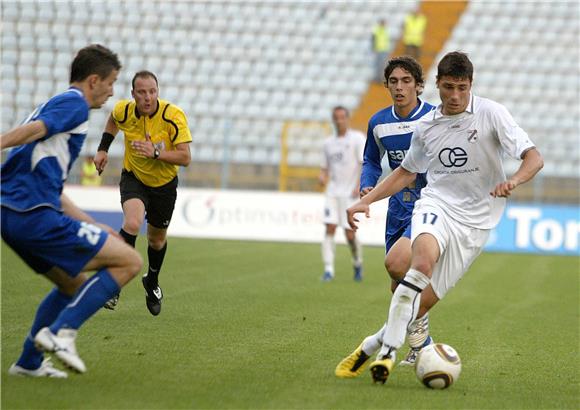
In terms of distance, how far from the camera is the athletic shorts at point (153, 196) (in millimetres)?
9664

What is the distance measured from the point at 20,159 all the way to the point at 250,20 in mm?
26003

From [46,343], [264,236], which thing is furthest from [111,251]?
[264,236]

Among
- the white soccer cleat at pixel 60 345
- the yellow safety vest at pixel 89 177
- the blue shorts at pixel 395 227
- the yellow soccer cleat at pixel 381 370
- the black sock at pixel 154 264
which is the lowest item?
the yellow safety vest at pixel 89 177

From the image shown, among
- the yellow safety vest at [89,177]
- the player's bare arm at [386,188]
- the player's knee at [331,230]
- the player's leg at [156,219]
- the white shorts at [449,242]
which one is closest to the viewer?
the white shorts at [449,242]

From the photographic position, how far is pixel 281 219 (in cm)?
2389

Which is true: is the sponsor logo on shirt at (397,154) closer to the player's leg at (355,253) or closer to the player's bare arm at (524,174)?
the player's bare arm at (524,174)

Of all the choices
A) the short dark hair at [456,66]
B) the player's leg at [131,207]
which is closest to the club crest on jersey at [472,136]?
the short dark hair at [456,66]

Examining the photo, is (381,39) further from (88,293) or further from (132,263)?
(88,293)

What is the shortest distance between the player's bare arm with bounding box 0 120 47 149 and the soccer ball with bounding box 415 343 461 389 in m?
2.86

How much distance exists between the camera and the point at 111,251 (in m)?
5.92

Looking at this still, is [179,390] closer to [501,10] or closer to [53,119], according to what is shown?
[53,119]

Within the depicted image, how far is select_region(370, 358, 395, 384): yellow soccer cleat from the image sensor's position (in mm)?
6375

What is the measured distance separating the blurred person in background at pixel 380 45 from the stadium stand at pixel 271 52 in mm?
501

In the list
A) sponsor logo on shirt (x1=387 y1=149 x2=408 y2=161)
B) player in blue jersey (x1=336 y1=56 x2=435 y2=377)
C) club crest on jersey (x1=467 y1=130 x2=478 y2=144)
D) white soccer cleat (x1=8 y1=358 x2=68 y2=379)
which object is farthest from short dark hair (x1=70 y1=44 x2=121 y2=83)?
sponsor logo on shirt (x1=387 y1=149 x2=408 y2=161)
